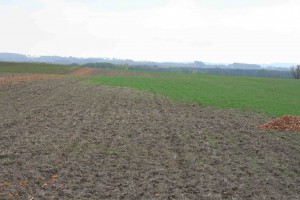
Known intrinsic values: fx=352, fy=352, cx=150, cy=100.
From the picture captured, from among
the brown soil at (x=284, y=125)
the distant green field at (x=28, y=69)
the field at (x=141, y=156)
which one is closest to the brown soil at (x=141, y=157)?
the field at (x=141, y=156)

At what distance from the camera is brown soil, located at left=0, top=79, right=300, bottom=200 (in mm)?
10523

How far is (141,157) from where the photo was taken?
14000mm

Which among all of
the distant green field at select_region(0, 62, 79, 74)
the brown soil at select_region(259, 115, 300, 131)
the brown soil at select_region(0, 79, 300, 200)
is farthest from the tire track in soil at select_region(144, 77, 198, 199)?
the distant green field at select_region(0, 62, 79, 74)

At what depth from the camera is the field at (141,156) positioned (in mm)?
10523

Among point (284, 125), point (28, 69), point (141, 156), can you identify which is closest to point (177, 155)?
point (141, 156)

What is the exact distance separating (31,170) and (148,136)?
23.6ft

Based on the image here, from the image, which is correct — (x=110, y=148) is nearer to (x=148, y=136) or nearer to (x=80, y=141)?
(x=80, y=141)

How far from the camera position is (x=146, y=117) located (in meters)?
23.7

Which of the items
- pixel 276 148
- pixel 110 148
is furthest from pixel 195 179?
pixel 276 148

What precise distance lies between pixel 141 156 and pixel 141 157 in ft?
0.46

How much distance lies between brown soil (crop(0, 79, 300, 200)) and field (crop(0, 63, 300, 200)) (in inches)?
1.2

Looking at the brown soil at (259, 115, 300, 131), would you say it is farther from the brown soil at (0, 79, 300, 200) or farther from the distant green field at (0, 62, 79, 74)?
the distant green field at (0, 62, 79, 74)

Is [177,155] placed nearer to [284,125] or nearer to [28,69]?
[284,125]

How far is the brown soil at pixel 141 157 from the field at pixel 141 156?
0.03 metres
